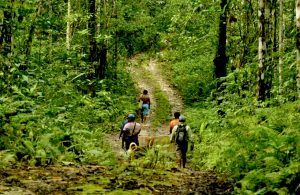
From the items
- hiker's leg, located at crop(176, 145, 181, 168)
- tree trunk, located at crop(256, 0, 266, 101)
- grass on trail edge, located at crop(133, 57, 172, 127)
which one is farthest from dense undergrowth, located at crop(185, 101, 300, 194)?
grass on trail edge, located at crop(133, 57, 172, 127)

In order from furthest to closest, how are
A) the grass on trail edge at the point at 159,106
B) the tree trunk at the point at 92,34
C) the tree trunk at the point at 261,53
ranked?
1. the grass on trail edge at the point at 159,106
2. the tree trunk at the point at 92,34
3. the tree trunk at the point at 261,53

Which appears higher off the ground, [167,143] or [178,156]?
[178,156]

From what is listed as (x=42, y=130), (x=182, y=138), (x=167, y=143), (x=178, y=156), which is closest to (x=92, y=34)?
(x=167, y=143)

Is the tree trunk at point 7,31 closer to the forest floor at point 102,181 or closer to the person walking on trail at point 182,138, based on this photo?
the forest floor at point 102,181

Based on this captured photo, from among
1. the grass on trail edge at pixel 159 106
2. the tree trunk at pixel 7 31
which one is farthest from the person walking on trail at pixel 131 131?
the grass on trail edge at pixel 159 106

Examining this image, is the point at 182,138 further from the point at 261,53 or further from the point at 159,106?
the point at 159,106

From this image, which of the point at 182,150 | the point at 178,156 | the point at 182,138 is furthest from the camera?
the point at 178,156

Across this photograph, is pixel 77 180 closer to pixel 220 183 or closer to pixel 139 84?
pixel 220 183

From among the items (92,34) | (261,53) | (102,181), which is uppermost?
(92,34)

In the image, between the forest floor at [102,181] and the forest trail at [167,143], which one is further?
the forest trail at [167,143]

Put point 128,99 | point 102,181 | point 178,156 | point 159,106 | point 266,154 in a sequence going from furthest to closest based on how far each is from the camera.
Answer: point 159,106
point 128,99
point 178,156
point 266,154
point 102,181

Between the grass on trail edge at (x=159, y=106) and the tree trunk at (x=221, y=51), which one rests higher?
the tree trunk at (x=221, y=51)

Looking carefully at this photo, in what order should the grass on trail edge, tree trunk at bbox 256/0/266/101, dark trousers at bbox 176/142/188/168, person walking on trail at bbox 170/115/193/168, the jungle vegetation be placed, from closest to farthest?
the jungle vegetation < person walking on trail at bbox 170/115/193/168 < dark trousers at bbox 176/142/188/168 < tree trunk at bbox 256/0/266/101 < the grass on trail edge

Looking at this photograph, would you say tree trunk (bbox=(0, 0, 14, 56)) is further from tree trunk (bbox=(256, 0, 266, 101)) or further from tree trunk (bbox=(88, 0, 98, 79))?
tree trunk (bbox=(88, 0, 98, 79))
